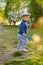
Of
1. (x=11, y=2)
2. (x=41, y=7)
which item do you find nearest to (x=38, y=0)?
(x=41, y=7)

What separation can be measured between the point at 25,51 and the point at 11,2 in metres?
5.21

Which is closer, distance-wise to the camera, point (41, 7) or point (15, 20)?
point (41, 7)

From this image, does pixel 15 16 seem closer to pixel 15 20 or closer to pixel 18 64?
pixel 15 20

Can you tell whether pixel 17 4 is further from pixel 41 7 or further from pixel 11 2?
pixel 41 7

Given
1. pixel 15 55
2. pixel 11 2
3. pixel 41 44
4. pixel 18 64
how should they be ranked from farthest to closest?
pixel 15 55, pixel 18 64, pixel 41 44, pixel 11 2

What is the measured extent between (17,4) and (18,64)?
6.95ft

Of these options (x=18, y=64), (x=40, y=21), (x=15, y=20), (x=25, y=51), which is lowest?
(x=15, y=20)

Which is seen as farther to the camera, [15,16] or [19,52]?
[15,16]

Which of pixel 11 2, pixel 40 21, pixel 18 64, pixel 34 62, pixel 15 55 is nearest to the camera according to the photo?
pixel 40 21

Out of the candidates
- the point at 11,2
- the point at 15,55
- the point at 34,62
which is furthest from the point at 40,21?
the point at 15,55

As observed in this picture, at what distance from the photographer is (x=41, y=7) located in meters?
1.97

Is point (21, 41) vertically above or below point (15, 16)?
above

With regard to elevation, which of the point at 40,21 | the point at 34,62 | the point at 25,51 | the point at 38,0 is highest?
the point at 38,0

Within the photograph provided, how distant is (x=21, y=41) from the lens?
22.9ft
